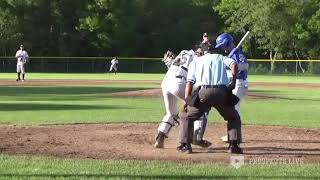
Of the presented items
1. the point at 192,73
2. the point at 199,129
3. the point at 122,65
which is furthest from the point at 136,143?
the point at 122,65

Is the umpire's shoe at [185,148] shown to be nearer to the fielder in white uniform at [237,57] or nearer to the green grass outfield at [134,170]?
the fielder in white uniform at [237,57]

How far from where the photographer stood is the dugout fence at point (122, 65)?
6031 centimetres

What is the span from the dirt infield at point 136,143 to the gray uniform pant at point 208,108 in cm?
40

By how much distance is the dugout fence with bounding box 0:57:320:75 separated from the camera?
2374 inches

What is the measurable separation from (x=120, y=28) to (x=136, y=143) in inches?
2365

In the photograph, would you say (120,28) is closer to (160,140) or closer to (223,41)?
(160,140)

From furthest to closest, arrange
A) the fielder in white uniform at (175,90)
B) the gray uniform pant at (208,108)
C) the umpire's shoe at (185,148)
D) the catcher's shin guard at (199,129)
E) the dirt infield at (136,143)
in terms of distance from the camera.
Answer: the catcher's shin guard at (199,129) < the fielder in white uniform at (175,90) < the umpire's shoe at (185,148) < the dirt infield at (136,143) < the gray uniform pant at (208,108)

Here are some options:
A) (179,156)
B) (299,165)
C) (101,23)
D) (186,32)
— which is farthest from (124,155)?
(186,32)

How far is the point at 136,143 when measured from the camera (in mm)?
12094

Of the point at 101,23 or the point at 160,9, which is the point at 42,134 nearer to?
the point at 101,23

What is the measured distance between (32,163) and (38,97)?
17073mm

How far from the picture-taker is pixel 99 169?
29.0 ft

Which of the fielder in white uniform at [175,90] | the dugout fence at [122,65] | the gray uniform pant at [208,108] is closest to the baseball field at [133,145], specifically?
the fielder in white uniform at [175,90]

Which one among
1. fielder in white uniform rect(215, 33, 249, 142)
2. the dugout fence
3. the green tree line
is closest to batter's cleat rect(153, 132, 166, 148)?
fielder in white uniform rect(215, 33, 249, 142)
